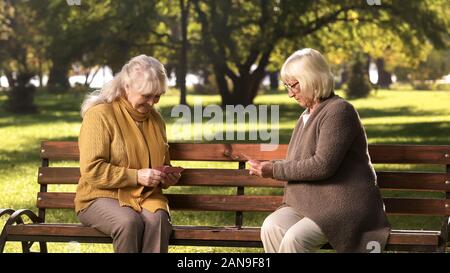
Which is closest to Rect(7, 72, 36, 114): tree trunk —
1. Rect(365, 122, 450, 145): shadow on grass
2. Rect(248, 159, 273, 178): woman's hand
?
Rect(365, 122, 450, 145): shadow on grass

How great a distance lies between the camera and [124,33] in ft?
97.9

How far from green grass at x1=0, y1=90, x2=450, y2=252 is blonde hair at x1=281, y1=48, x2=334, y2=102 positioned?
2.85m

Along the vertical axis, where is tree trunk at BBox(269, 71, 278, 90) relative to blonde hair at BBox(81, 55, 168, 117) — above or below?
below

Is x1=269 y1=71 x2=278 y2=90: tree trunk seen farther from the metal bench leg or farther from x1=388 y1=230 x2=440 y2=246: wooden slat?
x1=388 y1=230 x2=440 y2=246: wooden slat


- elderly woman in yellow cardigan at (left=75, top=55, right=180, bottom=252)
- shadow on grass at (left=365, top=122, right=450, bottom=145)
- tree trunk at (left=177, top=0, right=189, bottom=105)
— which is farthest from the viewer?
tree trunk at (left=177, top=0, right=189, bottom=105)

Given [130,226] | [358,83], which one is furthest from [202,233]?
[358,83]

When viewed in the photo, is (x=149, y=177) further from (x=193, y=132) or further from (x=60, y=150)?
(x=193, y=132)

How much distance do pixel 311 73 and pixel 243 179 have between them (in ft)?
3.76

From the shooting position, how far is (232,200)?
6109mm

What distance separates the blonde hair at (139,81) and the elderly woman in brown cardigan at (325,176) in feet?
2.22

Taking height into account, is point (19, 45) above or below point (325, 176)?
above

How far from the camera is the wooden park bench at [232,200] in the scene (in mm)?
5551

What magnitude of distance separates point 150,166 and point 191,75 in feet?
92.3

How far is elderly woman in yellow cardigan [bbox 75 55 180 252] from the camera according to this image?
5.41 m
